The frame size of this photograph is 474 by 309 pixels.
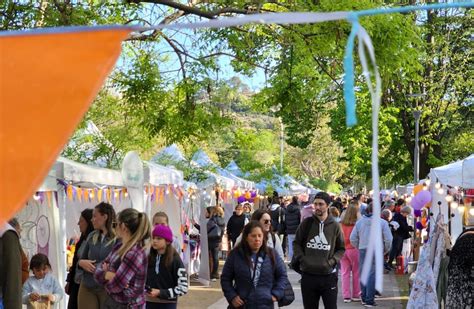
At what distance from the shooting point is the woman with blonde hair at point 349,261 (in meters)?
15.0

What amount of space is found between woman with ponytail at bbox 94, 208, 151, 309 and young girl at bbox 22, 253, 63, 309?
5.98 feet

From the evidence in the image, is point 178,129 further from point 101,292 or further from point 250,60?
point 101,292

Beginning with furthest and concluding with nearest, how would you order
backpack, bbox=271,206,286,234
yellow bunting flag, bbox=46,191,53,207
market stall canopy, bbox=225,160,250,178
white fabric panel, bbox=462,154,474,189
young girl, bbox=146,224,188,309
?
market stall canopy, bbox=225,160,250,178, backpack, bbox=271,206,286,234, yellow bunting flag, bbox=46,191,53,207, white fabric panel, bbox=462,154,474,189, young girl, bbox=146,224,188,309

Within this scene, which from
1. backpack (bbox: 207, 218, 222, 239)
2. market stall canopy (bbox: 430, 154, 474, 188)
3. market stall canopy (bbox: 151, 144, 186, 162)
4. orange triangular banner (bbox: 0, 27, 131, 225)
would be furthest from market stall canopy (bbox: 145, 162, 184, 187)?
orange triangular banner (bbox: 0, 27, 131, 225)

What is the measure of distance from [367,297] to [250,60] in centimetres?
428

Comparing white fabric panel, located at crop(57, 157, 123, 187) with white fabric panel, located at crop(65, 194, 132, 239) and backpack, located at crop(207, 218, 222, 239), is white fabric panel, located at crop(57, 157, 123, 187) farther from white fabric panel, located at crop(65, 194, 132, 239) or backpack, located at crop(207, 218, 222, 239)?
backpack, located at crop(207, 218, 222, 239)

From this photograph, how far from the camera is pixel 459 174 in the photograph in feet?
37.4

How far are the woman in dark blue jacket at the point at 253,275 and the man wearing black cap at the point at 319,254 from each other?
1742 mm

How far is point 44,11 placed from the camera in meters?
12.1

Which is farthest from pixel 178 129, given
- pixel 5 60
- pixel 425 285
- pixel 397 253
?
pixel 5 60

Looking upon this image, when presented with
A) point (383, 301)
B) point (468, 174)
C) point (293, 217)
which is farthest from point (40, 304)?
point (293, 217)

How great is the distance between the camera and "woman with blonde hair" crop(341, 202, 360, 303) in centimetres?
1500

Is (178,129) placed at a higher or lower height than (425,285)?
higher

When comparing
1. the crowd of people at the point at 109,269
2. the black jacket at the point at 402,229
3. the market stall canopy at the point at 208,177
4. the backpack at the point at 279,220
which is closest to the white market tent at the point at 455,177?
the black jacket at the point at 402,229
